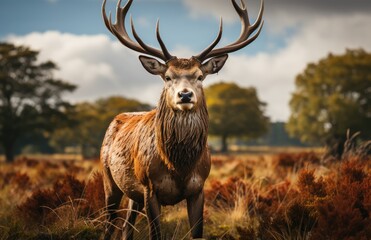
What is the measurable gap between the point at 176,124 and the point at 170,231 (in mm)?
1948

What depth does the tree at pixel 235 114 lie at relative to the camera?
40.7 m

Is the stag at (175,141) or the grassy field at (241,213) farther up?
the stag at (175,141)

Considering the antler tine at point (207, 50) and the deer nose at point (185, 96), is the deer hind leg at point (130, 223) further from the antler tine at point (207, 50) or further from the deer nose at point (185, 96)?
the antler tine at point (207, 50)

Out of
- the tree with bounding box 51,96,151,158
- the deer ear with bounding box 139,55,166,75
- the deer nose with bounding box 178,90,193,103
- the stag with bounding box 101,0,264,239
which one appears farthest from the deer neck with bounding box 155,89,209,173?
the tree with bounding box 51,96,151,158

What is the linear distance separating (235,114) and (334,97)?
11.9 m

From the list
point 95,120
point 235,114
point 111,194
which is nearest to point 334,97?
point 235,114

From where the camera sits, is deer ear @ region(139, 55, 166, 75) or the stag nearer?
the stag

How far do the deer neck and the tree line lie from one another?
13056 mm

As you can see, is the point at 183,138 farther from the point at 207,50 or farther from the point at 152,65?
the point at 207,50

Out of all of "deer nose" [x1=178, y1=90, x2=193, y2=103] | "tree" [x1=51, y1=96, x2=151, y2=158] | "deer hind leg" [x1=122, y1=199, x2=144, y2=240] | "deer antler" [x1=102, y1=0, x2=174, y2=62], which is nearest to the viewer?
"deer nose" [x1=178, y1=90, x2=193, y2=103]

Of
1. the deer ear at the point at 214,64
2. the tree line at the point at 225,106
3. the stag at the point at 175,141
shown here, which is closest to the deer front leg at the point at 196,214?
the stag at the point at 175,141

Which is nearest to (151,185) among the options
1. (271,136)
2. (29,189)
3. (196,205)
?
(196,205)

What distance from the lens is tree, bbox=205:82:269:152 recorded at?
40.7 metres

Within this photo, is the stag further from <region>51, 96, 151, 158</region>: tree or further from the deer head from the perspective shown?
<region>51, 96, 151, 158</region>: tree
